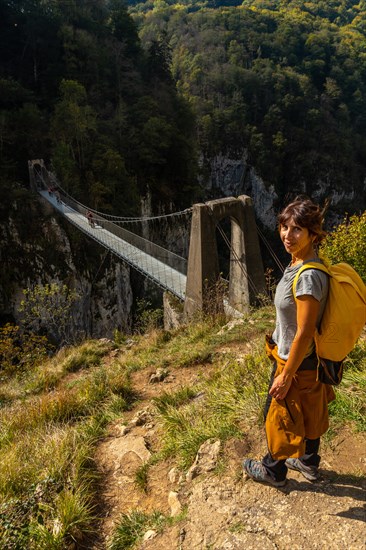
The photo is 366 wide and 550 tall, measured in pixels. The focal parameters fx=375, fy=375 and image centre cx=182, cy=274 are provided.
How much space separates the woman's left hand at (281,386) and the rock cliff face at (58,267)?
1118 centimetres

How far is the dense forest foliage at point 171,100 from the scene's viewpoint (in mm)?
16172

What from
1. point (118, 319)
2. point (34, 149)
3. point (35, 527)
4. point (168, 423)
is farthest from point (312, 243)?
point (34, 149)

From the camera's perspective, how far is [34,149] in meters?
15.9

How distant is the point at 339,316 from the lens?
129cm

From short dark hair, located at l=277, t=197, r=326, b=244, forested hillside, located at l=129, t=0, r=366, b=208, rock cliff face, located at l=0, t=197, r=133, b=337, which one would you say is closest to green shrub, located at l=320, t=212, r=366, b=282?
short dark hair, located at l=277, t=197, r=326, b=244

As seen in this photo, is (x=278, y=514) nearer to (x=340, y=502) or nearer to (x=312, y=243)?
(x=340, y=502)

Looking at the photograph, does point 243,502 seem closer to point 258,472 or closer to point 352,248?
point 258,472

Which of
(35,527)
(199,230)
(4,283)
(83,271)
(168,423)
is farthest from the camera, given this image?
(83,271)

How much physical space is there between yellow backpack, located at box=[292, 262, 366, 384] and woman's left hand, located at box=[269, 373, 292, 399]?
0.49 ft

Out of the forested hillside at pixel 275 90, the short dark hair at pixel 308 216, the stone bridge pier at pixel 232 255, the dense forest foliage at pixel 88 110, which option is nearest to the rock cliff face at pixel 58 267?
the dense forest foliage at pixel 88 110

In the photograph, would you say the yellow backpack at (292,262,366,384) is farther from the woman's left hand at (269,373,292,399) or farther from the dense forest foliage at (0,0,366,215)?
the dense forest foliage at (0,0,366,215)

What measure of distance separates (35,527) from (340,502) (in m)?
1.34

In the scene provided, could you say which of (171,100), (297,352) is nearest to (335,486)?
(297,352)

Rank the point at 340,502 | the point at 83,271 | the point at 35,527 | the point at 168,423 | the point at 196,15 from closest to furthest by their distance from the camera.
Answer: the point at 340,502 → the point at 35,527 → the point at 168,423 → the point at 83,271 → the point at 196,15
